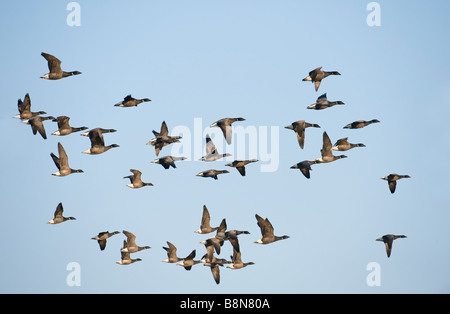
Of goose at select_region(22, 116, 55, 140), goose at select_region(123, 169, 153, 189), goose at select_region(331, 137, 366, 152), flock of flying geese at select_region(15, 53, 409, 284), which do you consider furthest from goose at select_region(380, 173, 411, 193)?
goose at select_region(22, 116, 55, 140)

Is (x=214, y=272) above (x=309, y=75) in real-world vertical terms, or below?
below

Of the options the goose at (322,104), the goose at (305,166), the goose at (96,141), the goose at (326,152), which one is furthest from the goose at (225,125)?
the goose at (96,141)

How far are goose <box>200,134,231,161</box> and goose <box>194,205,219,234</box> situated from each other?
4.13 metres

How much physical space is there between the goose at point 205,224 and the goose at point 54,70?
12836 mm

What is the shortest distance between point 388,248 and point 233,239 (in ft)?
35.1

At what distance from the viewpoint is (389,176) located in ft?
224

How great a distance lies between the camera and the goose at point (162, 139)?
6844 centimetres

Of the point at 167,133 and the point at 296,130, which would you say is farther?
the point at 167,133

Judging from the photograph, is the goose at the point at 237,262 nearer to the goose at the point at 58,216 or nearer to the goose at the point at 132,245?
the goose at the point at 132,245

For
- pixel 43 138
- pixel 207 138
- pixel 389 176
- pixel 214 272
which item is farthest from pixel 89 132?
pixel 389 176

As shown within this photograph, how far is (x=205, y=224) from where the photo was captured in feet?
232

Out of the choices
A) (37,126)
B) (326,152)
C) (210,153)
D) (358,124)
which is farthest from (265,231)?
(37,126)

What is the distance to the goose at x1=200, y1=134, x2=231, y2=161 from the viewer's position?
6800 centimetres

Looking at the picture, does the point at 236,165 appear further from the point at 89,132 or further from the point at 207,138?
the point at 89,132
